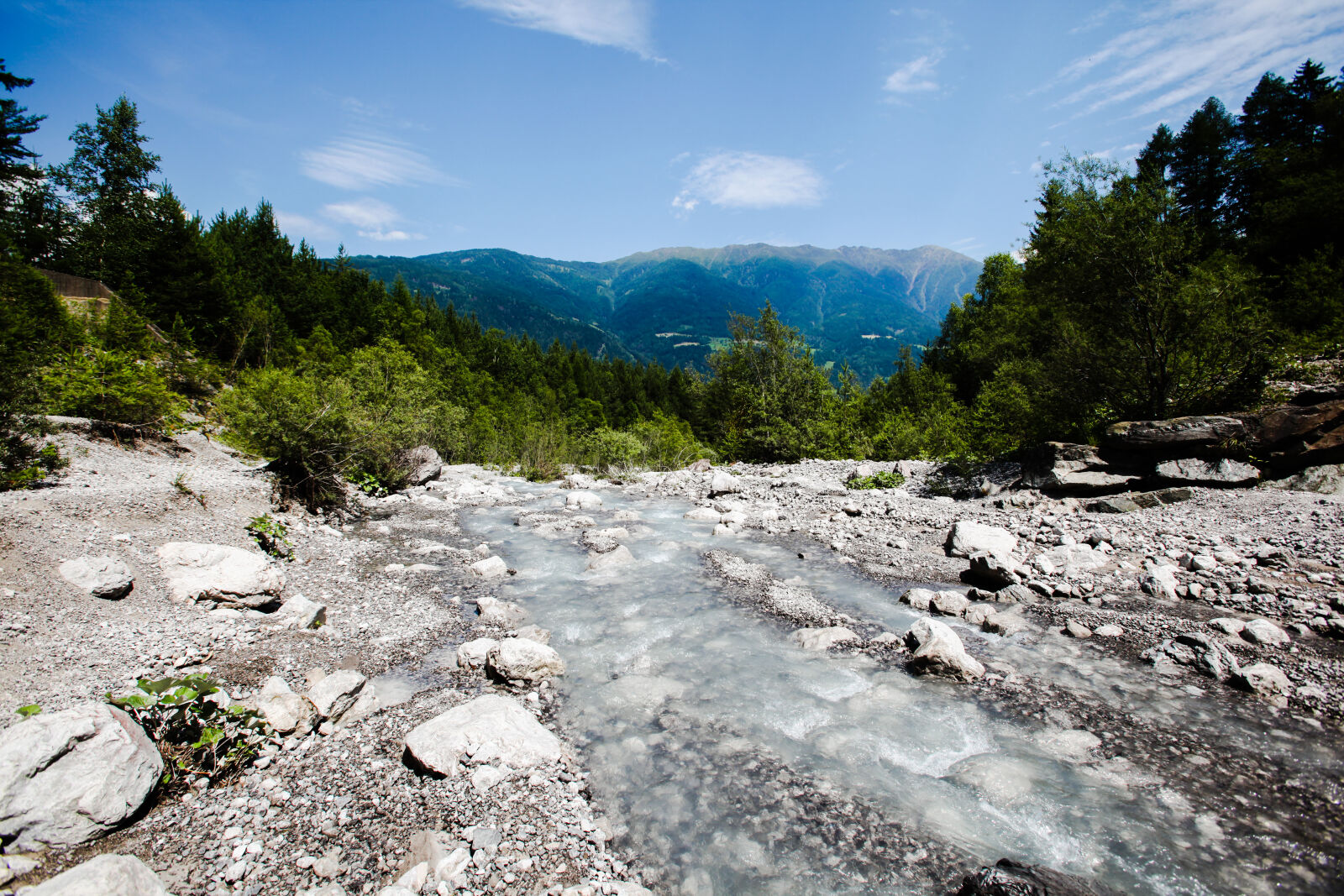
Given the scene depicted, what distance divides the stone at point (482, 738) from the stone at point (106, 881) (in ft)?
4.87

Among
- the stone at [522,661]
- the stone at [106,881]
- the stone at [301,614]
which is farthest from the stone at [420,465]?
the stone at [106,881]

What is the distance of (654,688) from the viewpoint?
17.5ft

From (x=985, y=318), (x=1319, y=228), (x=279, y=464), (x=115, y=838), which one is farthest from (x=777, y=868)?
(x=985, y=318)

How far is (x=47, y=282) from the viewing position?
15836 mm

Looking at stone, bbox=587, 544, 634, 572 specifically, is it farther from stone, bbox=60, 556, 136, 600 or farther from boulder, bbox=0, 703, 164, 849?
boulder, bbox=0, 703, 164, 849

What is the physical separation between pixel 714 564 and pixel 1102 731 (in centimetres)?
589

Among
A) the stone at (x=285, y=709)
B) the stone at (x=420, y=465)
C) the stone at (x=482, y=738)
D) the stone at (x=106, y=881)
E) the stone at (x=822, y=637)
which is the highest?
the stone at (x=106, y=881)

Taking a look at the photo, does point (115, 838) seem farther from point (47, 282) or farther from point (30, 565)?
point (47, 282)

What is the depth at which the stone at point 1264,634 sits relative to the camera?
531 cm

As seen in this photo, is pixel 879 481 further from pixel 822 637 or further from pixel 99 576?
pixel 99 576

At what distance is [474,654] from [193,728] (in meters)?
2.35

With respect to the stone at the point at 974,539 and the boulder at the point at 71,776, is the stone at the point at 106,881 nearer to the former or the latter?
the boulder at the point at 71,776

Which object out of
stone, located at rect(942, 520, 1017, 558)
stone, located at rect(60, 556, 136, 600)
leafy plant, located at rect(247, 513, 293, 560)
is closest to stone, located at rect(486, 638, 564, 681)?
stone, located at rect(60, 556, 136, 600)

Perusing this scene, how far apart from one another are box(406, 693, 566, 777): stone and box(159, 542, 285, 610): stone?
3491 mm
